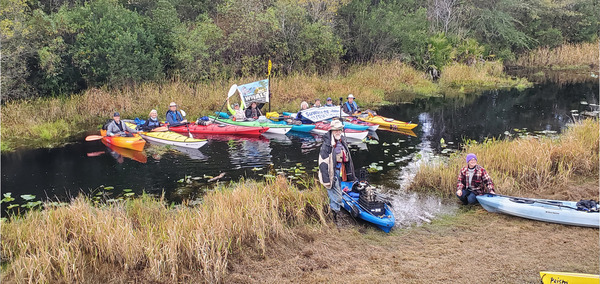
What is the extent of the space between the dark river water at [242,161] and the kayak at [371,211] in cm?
64

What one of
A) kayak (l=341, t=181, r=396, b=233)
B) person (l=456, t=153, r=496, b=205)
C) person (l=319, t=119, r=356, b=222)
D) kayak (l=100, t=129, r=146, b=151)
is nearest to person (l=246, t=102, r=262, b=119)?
kayak (l=100, t=129, r=146, b=151)

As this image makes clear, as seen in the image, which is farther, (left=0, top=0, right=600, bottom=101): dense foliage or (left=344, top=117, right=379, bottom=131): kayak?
(left=0, top=0, right=600, bottom=101): dense foliage

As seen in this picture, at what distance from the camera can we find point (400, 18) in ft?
90.5

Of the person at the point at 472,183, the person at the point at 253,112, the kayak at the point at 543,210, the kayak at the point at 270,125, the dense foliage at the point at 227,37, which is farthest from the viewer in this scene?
the dense foliage at the point at 227,37

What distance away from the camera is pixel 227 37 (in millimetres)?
23000

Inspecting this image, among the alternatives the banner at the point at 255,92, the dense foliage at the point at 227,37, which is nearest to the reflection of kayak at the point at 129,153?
the banner at the point at 255,92

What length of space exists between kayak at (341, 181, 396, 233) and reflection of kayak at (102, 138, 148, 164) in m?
7.25

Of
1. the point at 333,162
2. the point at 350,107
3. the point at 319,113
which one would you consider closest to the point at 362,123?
the point at 350,107

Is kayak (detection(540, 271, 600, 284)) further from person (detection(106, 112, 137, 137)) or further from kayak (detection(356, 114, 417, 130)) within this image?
person (detection(106, 112, 137, 137))

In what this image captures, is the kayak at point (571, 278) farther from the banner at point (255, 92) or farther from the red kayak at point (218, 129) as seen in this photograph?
the banner at point (255, 92)

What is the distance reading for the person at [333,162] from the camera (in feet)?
25.0

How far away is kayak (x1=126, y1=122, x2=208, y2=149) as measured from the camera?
13.5 meters

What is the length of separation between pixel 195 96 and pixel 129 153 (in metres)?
6.34

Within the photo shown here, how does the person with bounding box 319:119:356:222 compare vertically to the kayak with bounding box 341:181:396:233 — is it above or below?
above
